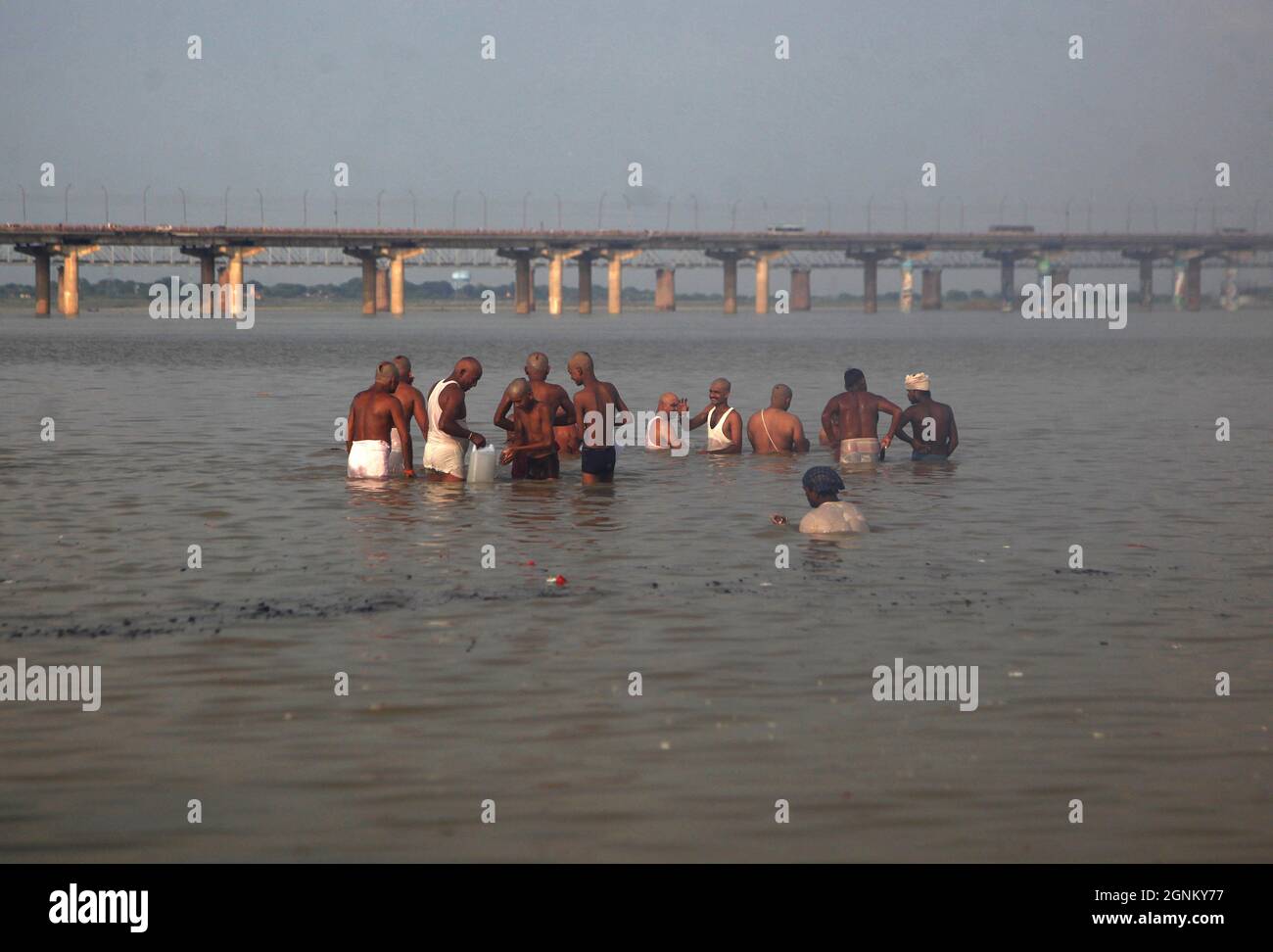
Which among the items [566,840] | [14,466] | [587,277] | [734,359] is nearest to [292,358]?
[734,359]

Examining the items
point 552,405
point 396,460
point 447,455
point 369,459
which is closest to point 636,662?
point 447,455

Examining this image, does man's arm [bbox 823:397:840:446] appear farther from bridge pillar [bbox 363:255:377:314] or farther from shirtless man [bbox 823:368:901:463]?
bridge pillar [bbox 363:255:377:314]

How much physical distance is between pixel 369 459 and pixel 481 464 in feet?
4.75

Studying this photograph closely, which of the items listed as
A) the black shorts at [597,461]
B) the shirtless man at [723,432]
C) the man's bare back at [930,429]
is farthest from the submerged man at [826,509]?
the shirtless man at [723,432]

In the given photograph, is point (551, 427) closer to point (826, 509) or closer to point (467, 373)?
point (467, 373)

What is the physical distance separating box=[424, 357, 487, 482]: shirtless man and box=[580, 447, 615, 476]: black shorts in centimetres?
127

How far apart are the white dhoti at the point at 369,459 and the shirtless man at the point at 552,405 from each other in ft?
4.90

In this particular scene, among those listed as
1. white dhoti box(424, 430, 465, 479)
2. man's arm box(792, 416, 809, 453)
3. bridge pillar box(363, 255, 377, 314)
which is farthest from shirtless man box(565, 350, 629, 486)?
bridge pillar box(363, 255, 377, 314)

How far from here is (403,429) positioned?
20.5m

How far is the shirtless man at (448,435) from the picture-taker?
Result: 20.5 m

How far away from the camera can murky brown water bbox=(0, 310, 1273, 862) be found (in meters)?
8.23

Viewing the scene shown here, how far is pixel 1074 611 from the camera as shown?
1330cm

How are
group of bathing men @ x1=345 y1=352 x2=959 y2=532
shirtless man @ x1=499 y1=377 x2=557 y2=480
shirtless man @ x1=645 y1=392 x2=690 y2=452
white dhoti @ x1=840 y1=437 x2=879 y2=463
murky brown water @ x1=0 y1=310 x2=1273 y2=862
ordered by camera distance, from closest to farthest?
murky brown water @ x1=0 y1=310 x2=1273 y2=862 → group of bathing men @ x1=345 y1=352 x2=959 y2=532 → shirtless man @ x1=499 y1=377 x2=557 y2=480 → white dhoti @ x1=840 y1=437 x2=879 y2=463 → shirtless man @ x1=645 y1=392 x2=690 y2=452
